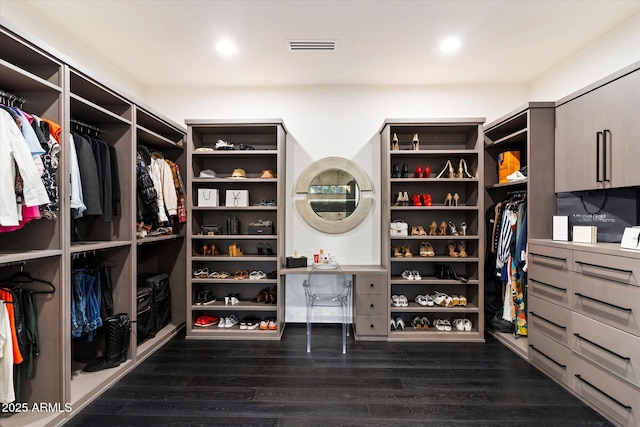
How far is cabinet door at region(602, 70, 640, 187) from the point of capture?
198cm

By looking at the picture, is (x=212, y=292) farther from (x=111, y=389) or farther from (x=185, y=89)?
(x=185, y=89)

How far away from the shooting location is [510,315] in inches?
122

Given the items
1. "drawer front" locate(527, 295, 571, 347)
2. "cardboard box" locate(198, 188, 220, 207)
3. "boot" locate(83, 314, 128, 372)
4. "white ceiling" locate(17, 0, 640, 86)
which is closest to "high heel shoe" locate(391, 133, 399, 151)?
"white ceiling" locate(17, 0, 640, 86)

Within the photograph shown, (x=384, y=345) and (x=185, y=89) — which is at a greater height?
(x=185, y=89)

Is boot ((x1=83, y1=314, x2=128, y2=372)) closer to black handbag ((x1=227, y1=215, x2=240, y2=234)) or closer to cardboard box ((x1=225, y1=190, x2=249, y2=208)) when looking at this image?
black handbag ((x1=227, y1=215, x2=240, y2=234))

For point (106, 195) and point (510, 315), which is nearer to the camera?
point (106, 195)

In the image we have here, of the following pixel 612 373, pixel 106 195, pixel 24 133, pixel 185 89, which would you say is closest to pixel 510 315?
pixel 612 373

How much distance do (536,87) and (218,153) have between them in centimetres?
371

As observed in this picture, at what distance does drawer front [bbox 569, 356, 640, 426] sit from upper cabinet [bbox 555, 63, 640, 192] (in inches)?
50.2

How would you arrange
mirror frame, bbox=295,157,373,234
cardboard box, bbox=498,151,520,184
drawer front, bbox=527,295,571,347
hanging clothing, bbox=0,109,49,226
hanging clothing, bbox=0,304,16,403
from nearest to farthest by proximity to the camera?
1. hanging clothing, bbox=0,109,49,226
2. hanging clothing, bbox=0,304,16,403
3. drawer front, bbox=527,295,571,347
4. cardboard box, bbox=498,151,520,184
5. mirror frame, bbox=295,157,373,234

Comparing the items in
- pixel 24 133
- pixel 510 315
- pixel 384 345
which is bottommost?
pixel 384 345

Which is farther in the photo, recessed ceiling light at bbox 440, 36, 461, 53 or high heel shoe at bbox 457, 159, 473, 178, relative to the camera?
high heel shoe at bbox 457, 159, 473, 178

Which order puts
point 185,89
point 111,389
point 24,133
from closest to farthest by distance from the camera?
point 24,133, point 111,389, point 185,89

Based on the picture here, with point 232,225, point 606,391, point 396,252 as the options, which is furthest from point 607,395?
point 232,225
